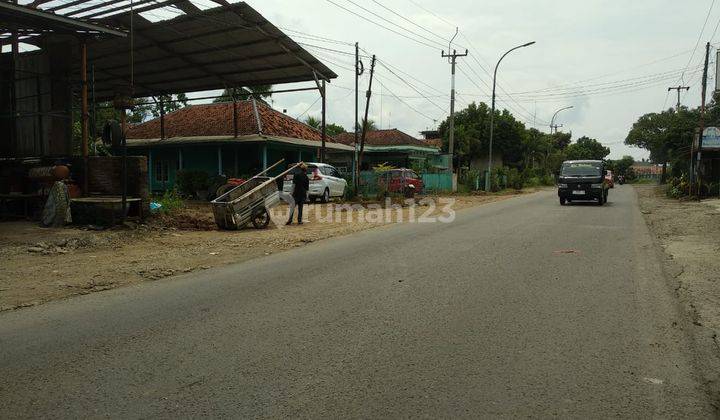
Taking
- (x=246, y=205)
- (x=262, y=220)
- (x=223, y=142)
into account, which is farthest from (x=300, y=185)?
(x=223, y=142)

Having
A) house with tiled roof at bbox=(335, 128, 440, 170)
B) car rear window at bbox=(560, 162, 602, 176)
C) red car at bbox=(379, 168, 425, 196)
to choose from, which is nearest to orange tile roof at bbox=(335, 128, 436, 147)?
house with tiled roof at bbox=(335, 128, 440, 170)

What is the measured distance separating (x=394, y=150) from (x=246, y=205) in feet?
89.2

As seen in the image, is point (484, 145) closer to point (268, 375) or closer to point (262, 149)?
point (262, 149)

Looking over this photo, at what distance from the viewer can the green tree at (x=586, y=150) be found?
79794mm

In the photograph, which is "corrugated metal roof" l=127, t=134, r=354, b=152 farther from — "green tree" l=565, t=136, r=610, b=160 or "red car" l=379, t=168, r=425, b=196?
"green tree" l=565, t=136, r=610, b=160

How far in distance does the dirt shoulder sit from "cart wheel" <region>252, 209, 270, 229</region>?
9.11 metres

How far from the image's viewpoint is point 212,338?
15.7ft

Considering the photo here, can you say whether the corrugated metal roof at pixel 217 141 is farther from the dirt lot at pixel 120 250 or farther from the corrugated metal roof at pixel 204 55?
the dirt lot at pixel 120 250

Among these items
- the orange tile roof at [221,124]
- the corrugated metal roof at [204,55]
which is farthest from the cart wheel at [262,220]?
the orange tile roof at [221,124]

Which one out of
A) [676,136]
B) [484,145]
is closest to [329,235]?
[676,136]

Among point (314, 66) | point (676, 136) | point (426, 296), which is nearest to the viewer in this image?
point (426, 296)

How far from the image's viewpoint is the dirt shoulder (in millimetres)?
4600

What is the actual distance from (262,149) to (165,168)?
6.51 m

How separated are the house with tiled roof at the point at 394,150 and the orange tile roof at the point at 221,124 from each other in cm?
907
